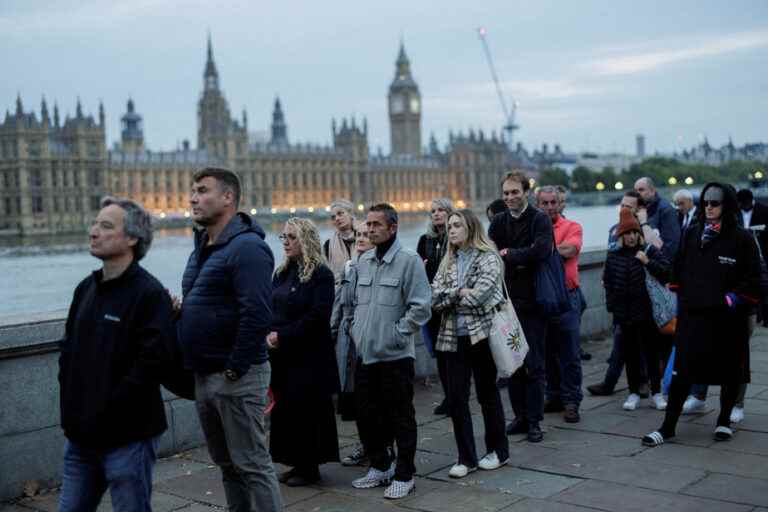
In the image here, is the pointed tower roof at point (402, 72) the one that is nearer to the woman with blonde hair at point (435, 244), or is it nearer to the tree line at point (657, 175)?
the tree line at point (657, 175)

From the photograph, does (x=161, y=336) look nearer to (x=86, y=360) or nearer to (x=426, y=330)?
(x=86, y=360)

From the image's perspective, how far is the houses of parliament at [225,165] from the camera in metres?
87.6

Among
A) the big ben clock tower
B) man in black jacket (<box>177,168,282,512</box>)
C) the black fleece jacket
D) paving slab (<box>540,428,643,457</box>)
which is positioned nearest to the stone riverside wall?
man in black jacket (<box>177,168,282,512</box>)

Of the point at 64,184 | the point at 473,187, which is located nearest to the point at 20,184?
the point at 64,184

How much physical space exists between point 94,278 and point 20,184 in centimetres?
8772

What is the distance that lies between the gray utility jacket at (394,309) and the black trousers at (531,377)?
1.24 meters

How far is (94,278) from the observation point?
3453 millimetres

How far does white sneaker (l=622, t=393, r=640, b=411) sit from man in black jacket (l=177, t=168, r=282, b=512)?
350 centimetres

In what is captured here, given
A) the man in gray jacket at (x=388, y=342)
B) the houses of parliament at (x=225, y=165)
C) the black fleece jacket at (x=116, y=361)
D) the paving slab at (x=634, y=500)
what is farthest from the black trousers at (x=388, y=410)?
the houses of parliament at (x=225, y=165)

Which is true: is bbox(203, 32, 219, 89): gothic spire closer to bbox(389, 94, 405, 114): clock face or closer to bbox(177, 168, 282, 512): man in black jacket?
bbox(389, 94, 405, 114): clock face

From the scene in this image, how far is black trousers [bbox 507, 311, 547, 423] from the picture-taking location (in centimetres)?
603

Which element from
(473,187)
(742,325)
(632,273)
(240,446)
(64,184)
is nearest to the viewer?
(240,446)

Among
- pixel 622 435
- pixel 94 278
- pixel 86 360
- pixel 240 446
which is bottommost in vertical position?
pixel 622 435

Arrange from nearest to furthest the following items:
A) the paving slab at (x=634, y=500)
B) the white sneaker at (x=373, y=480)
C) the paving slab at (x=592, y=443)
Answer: the paving slab at (x=634, y=500) < the white sneaker at (x=373, y=480) < the paving slab at (x=592, y=443)
